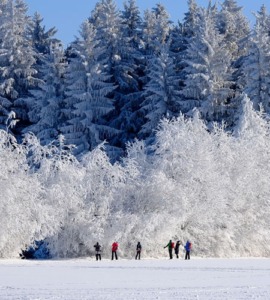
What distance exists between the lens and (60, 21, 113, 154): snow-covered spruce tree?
5491 cm

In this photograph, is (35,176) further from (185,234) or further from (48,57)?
(48,57)

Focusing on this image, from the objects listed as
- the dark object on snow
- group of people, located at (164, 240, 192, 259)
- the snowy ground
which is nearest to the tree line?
the dark object on snow

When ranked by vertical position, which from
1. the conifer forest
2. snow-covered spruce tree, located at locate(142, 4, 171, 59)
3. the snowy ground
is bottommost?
the snowy ground

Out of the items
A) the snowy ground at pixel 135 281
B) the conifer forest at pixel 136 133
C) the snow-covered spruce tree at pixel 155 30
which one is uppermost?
the snow-covered spruce tree at pixel 155 30

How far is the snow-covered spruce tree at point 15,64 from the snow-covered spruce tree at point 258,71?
1824 cm

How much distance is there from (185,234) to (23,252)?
951cm

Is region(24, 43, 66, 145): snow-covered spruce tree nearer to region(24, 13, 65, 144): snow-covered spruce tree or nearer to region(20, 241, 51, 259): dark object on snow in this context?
region(24, 13, 65, 144): snow-covered spruce tree

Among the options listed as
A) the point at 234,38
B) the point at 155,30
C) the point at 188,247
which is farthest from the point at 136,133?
the point at 188,247

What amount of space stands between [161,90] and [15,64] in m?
13.2

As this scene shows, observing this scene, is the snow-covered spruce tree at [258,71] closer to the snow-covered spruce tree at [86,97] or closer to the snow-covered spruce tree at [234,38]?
the snow-covered spruce tree at [234,38]

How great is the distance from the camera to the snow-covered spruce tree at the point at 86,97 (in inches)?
2162

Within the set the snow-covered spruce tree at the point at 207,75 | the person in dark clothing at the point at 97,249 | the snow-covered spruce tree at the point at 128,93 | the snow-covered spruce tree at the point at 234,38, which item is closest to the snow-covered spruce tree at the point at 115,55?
the snow-covered spruce tree at the point at 128,93

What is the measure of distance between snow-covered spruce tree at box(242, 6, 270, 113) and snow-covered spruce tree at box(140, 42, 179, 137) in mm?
5685

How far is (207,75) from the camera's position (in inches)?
2183
